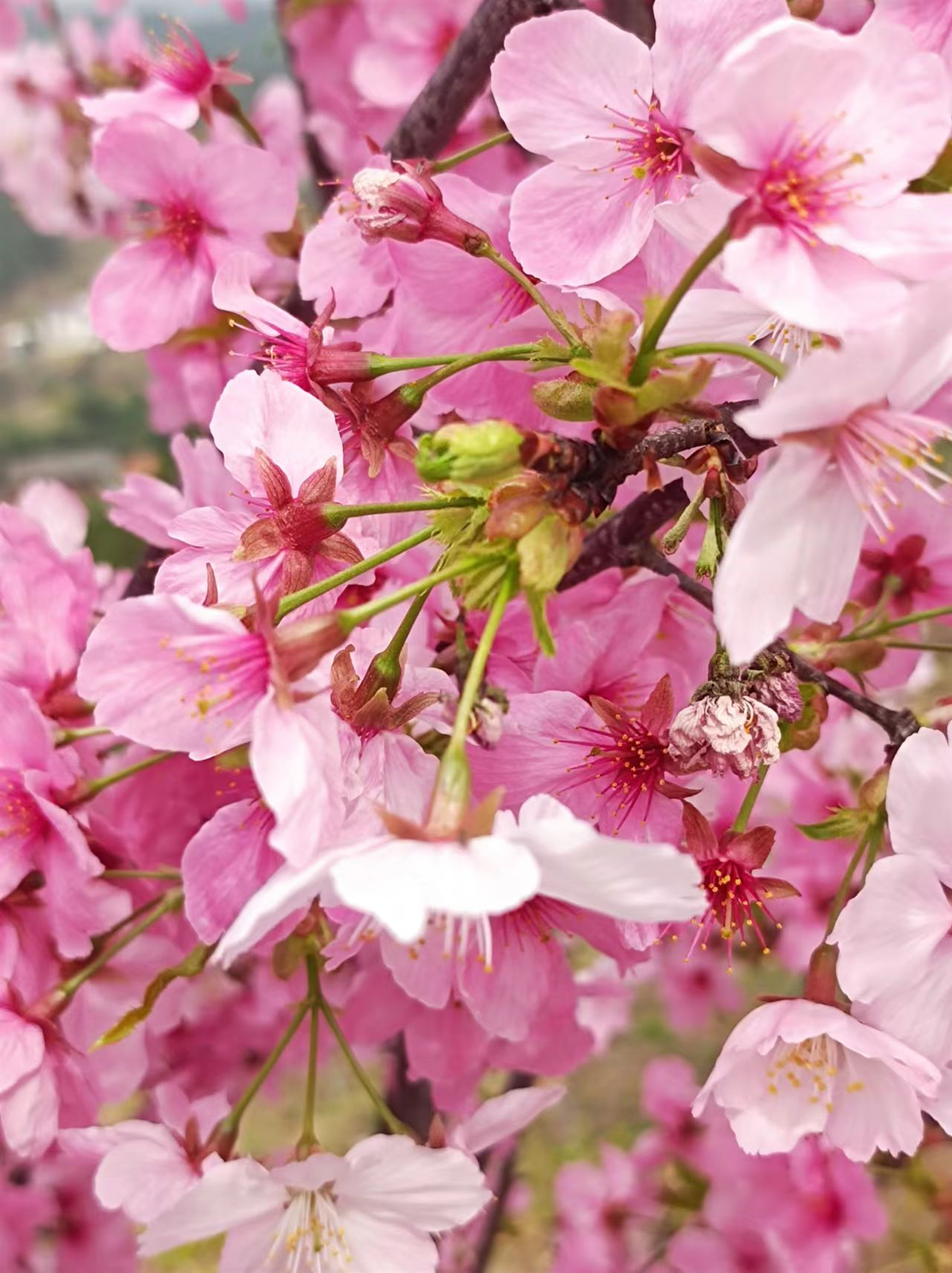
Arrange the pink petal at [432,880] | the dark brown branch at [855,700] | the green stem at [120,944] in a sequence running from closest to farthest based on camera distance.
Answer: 1. the pink petal at [432,880]
2. the dark brown branch at [855,700]
3. the green stem at [120,944]

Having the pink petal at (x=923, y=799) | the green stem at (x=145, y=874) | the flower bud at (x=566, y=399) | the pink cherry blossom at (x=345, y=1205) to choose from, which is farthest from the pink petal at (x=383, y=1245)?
the flower bud at (x=566, y=399)

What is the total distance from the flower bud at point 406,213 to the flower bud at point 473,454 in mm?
187

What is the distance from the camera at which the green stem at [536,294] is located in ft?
1.69

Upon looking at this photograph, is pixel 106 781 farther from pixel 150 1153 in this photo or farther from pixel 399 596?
pixel 399 596

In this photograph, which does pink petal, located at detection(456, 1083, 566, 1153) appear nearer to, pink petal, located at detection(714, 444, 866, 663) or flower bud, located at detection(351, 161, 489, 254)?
pink petal, located at detection(714, 444, 866, 663)

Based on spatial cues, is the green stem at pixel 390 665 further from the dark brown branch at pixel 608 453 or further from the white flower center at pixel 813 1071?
the white flower center at pixel 813 1071

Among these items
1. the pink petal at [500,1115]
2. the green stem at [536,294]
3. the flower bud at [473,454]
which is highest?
the green stem at [536,294]

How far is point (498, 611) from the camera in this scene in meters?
0.42

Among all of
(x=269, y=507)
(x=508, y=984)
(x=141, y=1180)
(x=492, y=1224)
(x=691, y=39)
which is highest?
(x=691, y=39)

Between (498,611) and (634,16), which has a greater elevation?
(634,16)

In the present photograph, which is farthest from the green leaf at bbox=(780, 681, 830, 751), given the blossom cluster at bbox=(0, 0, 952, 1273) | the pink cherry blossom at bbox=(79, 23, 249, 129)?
the pink cherry blossom at bbox=(79, 23, 249, 129)

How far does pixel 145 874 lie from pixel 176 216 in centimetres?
44

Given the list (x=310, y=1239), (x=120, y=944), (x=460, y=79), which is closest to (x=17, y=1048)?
(x=120, y=944)

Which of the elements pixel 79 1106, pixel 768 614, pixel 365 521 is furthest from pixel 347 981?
pixel 768 614
